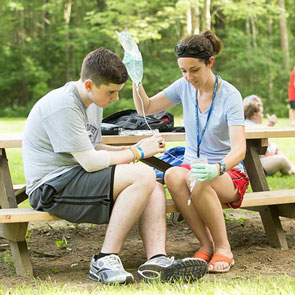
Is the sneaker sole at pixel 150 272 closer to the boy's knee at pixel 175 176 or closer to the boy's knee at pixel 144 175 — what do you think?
the boy's knee at pixel 144 175

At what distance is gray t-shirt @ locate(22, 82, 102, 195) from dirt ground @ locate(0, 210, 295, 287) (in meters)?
0.64

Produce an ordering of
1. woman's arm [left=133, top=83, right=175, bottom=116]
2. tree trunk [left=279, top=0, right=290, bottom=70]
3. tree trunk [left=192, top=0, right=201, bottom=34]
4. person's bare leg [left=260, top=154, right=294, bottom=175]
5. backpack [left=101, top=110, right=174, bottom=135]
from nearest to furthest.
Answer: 1. woman's arm [left=133, top=83, right=175, bottom=116]
2. backpack [left=101, top=110, right=174, bottom=135]
3. person's bare leg [left=260, top=154, right=294, bottom=175]
4. tree trunk [left=192, top=0, right=201, bottom=34]
5. tree trunk [left=279, top=0, right=290, bottom=70]

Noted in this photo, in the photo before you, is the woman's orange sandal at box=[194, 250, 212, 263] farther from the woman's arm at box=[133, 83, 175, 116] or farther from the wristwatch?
the woman's arm at box=[133, 83, 175, 116]

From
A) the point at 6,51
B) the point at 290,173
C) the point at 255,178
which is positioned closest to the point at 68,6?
the point at 6,51

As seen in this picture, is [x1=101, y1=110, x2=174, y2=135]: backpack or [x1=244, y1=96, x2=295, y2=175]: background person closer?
[x1=101, y1=110, x2=174, y2=135]: backpack

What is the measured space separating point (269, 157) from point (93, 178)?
4.64 meters

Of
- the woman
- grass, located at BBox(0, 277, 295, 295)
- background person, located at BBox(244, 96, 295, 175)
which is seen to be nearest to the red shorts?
the woman

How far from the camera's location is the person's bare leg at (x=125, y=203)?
3.30 m

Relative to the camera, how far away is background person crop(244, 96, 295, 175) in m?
6.88

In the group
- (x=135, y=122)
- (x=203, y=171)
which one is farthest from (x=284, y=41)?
(x=203, y=171)

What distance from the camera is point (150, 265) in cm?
322

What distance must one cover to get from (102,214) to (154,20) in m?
20.5

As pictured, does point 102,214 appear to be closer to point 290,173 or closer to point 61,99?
point 61,99

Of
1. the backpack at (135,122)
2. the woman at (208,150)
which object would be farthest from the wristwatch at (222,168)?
the backpack at (135,122)
